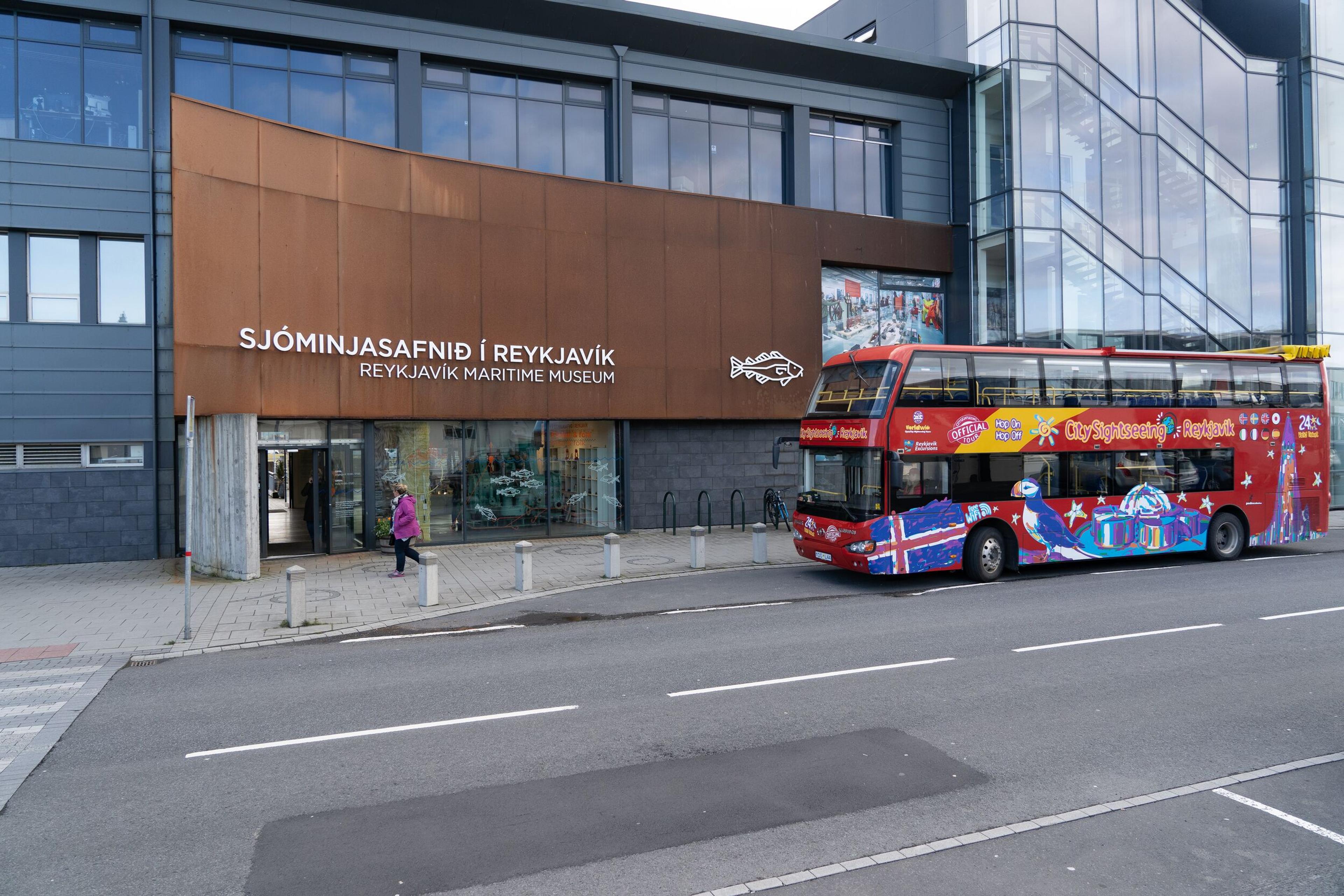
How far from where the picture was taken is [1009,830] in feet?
16.5

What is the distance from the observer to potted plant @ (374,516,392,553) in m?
18.2

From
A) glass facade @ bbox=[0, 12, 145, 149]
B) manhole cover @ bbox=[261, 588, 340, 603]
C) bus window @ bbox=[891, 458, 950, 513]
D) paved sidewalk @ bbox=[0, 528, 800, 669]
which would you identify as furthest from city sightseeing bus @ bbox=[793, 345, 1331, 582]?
glass facade @ bbox=[0, 12, 145, 149]

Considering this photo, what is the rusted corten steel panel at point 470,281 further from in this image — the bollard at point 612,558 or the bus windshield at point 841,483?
the bus windshield at point 841,483

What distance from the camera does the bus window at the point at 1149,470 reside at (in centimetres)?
1520

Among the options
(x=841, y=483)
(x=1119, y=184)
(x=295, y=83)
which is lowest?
(x=841, y=483)

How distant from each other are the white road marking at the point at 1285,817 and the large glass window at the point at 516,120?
60.3 feet

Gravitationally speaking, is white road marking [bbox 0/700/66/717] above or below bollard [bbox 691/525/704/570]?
below

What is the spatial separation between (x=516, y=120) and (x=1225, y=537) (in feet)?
58.7

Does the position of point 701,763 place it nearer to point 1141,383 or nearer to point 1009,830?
point 1009,830

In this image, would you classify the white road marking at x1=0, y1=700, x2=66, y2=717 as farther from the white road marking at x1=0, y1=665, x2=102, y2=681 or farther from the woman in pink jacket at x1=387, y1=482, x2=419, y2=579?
the woman in pink jacket at x1=387, y1=482, x2=419, y2=579

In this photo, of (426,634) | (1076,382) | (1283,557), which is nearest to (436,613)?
(426,634)

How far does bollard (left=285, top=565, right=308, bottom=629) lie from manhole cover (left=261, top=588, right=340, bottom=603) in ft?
5.76

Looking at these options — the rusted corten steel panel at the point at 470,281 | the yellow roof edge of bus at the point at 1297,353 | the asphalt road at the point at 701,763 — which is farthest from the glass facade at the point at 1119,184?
the asphalt road at the point at 701,763

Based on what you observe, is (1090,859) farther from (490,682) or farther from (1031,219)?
(1031,219)
